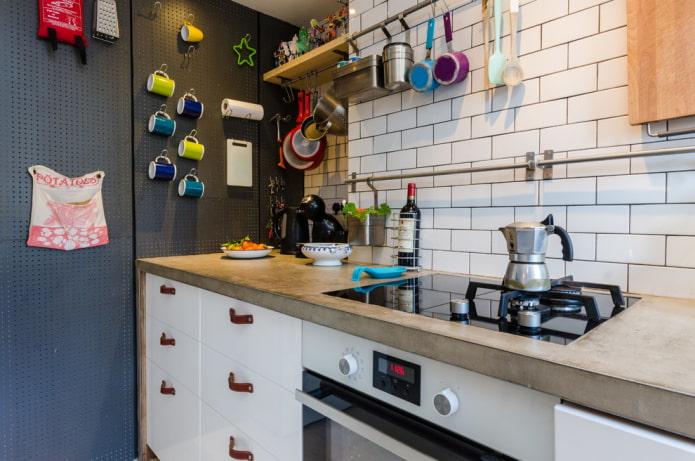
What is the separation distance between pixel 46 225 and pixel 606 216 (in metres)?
1.98

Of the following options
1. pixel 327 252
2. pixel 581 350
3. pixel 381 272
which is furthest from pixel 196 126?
pixel 581 350

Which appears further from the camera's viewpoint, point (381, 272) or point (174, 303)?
point (174, 303)

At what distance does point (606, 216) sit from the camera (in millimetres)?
1119

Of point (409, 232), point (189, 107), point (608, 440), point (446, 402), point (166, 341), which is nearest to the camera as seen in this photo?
point (608, 440)

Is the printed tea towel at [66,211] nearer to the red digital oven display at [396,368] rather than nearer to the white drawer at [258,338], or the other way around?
the white drawer at [258,338]

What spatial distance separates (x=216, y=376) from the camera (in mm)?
1340

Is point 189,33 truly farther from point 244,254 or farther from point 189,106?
point 244,254

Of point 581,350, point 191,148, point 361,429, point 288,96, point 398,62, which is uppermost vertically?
point 288,96

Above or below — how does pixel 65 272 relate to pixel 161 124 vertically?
below

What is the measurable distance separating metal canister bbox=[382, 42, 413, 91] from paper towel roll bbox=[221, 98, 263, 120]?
3.06 ft

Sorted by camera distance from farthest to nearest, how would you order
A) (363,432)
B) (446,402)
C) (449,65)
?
(449,65) → (363,432) → (446,402)

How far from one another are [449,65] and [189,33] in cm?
132

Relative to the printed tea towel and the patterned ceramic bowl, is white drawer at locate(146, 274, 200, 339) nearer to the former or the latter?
the printed tea towel

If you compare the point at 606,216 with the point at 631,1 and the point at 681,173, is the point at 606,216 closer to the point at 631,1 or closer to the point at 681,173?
the point at 681,173
